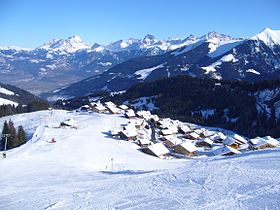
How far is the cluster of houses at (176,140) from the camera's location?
84.6 m

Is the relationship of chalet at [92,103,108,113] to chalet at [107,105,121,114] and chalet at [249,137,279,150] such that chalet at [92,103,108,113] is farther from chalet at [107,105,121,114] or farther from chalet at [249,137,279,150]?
chalet at [249,137,279,150]

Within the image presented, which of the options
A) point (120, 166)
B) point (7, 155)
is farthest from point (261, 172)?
point (7, 155)

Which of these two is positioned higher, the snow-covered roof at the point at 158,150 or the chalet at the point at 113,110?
the chalet at the point at 113,110

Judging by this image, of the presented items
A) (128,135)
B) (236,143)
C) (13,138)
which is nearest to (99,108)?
(128,135)

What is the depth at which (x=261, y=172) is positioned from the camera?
32.3 m

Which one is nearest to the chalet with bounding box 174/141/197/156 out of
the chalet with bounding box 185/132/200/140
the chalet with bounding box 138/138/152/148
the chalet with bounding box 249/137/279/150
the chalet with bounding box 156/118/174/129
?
the chalet with bounding box 138/138/152/148

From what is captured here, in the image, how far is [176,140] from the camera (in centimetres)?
9719

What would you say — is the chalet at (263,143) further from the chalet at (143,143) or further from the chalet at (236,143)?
the chalet at (143,143)

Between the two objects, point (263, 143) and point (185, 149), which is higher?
point (263, 143)

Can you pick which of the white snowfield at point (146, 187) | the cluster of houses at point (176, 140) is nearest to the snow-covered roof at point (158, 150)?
the cluster of houses at point (176, 140)

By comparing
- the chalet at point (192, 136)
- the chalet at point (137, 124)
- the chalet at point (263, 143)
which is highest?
the chalet at point (137, 124)

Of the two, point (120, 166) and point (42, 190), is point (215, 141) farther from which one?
point (42, 190)

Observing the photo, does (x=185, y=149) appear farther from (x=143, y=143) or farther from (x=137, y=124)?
(x=137, y=124)

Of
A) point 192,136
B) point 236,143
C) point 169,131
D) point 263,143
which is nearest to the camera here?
point 263,143
